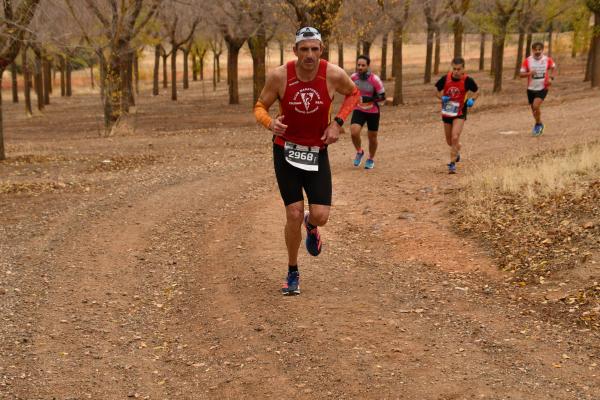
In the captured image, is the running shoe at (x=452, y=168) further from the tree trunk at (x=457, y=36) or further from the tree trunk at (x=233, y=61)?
the tree trunk at (x=233, y=61)

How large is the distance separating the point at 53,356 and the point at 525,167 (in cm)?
791

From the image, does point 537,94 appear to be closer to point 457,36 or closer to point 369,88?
point 369,88

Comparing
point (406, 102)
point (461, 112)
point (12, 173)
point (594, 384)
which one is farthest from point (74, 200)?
point (406, 102)

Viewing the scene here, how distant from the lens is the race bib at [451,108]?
1204 centimetres

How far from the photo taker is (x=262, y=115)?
251 inches

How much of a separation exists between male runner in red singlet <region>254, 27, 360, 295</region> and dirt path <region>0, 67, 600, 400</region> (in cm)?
92

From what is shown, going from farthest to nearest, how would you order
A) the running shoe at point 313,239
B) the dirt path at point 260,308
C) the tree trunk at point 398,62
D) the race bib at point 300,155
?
the tree trunk at point 398,62 → the running shoe at point 313,239 → the race bib at point 300,155 → the dirt path at point 260,308

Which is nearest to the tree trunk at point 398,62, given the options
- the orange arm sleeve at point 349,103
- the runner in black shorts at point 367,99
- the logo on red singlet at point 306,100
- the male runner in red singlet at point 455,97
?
the runner in black shorts at point 367,99

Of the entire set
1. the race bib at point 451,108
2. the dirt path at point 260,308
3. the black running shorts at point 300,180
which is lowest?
the dirt path at point 260,308

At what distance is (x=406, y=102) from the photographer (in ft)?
100

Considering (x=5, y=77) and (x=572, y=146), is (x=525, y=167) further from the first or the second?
(x=5, y=77)

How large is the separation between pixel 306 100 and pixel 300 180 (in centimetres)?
72

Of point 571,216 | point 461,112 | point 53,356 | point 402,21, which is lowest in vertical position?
point 53,356

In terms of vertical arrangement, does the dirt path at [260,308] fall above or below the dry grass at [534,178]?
below
